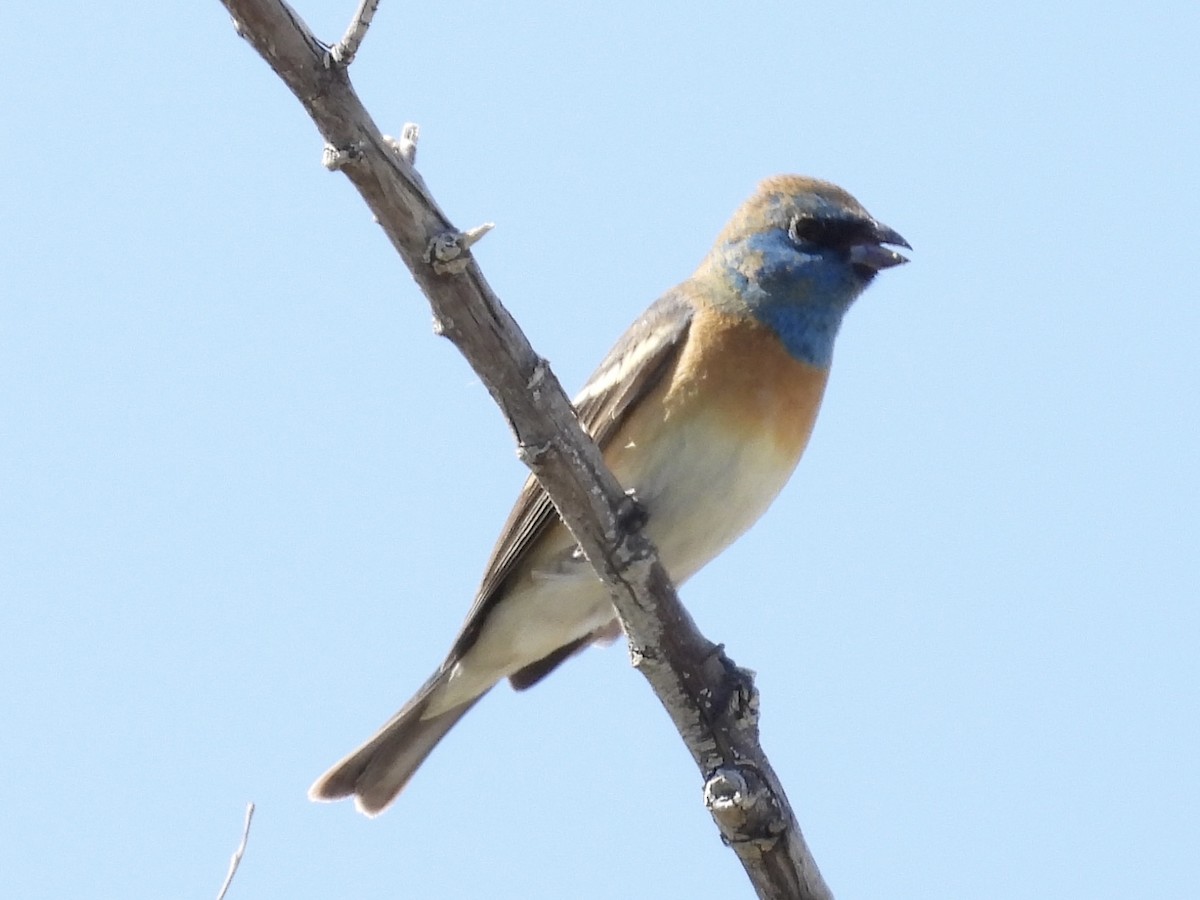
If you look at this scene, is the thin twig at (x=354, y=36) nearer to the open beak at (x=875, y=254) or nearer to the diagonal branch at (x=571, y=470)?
the diagonal branch at (x=571, y=470)

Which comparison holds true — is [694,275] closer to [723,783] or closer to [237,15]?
[723,783]

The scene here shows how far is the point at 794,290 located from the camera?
7059mm

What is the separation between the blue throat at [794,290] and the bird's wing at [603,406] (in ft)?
1.01

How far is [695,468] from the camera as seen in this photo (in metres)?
6.42

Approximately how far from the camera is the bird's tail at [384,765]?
296 inches

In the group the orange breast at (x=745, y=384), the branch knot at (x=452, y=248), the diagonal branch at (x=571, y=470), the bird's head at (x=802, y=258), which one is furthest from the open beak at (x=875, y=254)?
the branch knot at (x=452, y=248)

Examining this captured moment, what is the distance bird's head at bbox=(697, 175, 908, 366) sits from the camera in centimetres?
697

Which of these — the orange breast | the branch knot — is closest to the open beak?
the orange breast

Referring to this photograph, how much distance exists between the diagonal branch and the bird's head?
Answer: 169 cm

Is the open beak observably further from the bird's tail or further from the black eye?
the bird's tail

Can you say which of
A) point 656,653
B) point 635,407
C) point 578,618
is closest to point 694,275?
point 635,407

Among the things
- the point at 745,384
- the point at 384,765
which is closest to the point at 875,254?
→ the point at 745,384

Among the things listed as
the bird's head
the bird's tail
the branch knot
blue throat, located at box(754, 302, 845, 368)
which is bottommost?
the bird's tail

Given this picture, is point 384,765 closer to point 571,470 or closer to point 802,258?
point 571,470
